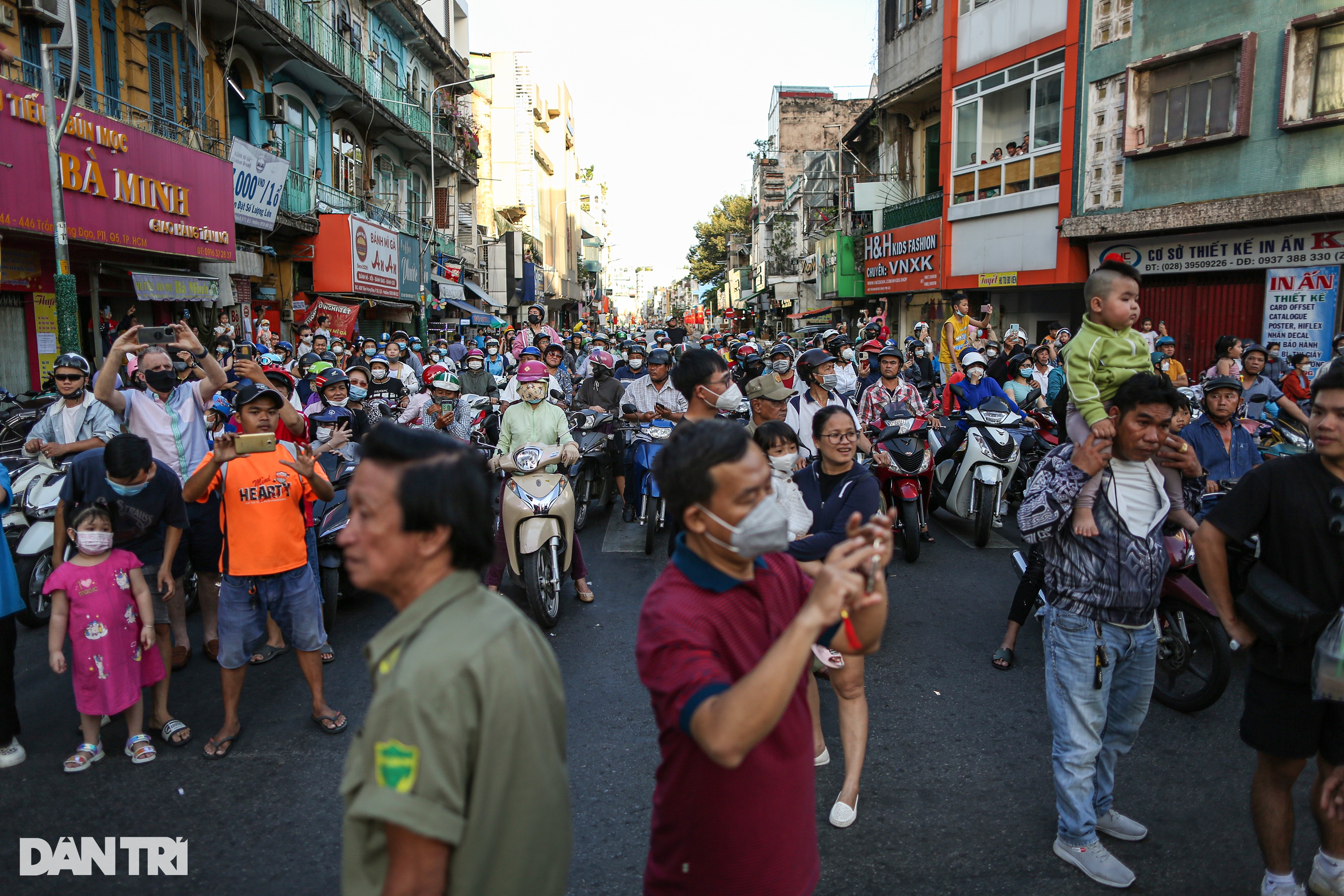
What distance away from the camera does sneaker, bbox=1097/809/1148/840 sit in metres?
3.54

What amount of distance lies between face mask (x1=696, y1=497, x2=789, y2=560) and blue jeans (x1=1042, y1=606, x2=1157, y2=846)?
1932mm

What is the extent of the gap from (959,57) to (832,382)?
14.7 metres

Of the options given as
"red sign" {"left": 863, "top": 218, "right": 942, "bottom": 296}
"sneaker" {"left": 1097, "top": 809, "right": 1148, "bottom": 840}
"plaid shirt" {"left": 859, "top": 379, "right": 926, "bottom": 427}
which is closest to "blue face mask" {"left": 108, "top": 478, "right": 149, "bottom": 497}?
"sneaker" {"left": 1097, "top": 809, "right": 1148, "bottom": 840}

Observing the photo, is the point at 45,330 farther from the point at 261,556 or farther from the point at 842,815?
the point at 842,815

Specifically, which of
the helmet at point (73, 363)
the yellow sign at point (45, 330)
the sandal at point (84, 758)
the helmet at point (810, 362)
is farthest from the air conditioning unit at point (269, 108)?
the sandal at point (84, 758)

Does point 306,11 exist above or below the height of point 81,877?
above

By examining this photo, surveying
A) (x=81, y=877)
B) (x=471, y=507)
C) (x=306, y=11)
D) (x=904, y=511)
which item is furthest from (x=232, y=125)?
(x=471, y=507)

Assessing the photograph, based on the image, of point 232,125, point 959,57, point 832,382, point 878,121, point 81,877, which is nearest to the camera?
point 81,877

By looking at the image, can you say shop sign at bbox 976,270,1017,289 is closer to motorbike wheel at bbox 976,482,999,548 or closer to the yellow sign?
motorbike wheel at bbox 976,482,999,548

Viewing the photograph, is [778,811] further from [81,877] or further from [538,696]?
[81,877]

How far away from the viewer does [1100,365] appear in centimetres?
408

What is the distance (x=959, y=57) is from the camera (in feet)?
67.8

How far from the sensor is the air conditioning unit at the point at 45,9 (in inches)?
466

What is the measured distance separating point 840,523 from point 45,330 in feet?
44.3
